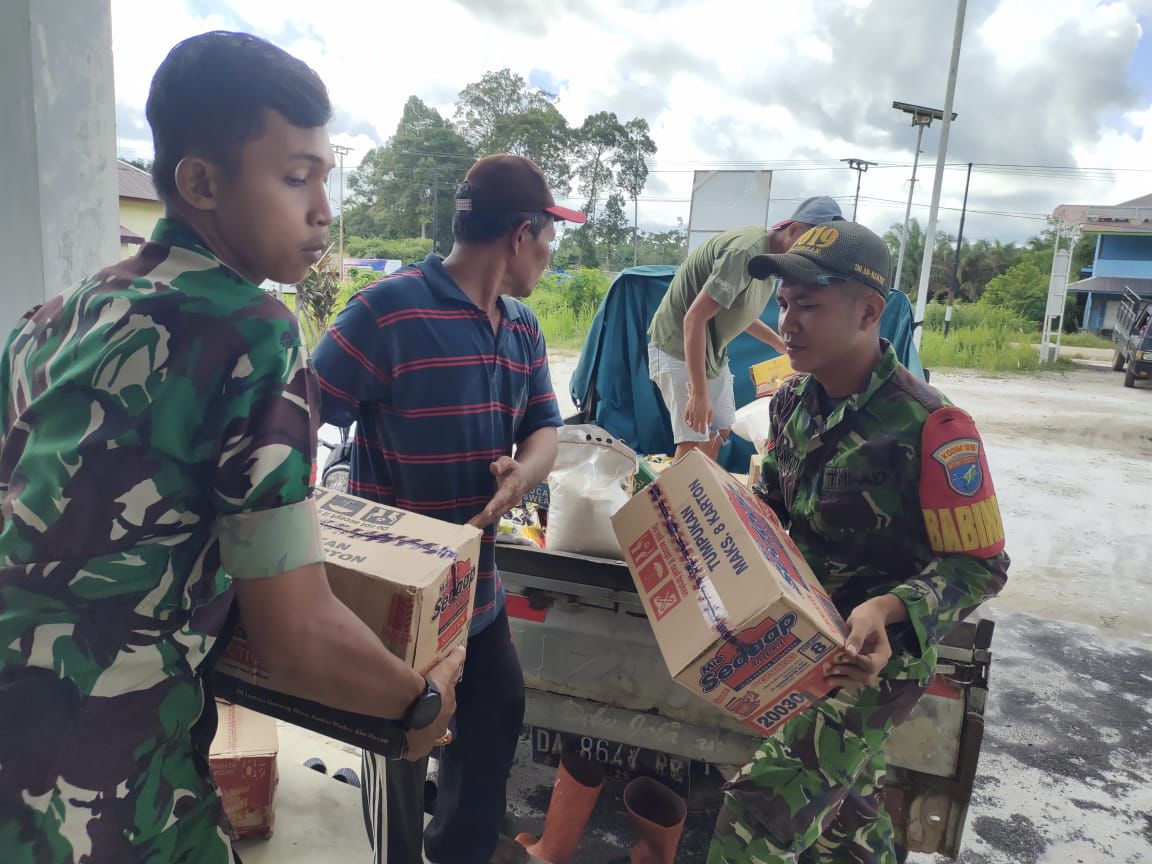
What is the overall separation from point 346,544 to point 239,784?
1356 millimetres

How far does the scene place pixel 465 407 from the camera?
6.38 feet

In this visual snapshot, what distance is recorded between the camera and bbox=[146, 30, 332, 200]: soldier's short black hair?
40.1 inches

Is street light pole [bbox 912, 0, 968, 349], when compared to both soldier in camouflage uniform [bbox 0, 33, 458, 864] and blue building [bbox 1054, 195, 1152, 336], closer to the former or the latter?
soldier in camouflage uniform [bbox 0, 33, 458, 864]

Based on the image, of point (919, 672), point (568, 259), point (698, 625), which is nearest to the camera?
point (698, 625)

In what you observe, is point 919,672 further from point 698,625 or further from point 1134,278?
point 1134,278

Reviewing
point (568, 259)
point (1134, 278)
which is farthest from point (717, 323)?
point (1134, 278)

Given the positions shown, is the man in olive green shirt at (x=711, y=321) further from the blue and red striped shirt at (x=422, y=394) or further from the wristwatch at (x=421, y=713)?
the wristwatch at (x=421, y=713)

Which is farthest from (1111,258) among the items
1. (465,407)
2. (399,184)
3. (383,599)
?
(383,599)

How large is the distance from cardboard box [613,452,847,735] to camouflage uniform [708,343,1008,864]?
116 mm

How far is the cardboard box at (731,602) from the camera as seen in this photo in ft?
5.09

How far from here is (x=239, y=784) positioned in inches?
92.7

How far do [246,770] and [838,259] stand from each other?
220 cm

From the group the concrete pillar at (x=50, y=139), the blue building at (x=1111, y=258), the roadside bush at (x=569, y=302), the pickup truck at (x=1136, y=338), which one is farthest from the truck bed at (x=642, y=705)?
the blue building at (x=1111, y=258)

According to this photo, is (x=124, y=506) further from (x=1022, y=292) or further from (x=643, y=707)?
(x=1022, y=292)
